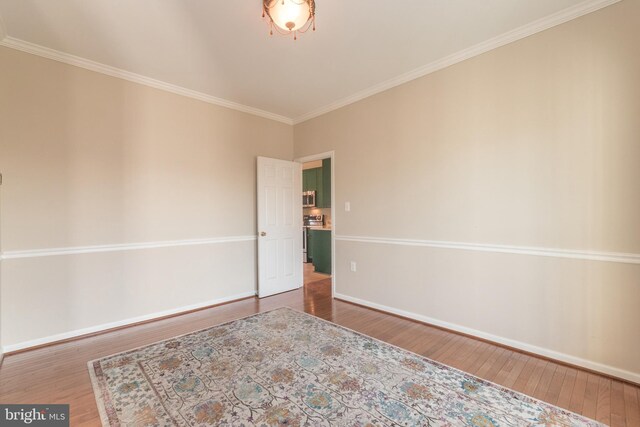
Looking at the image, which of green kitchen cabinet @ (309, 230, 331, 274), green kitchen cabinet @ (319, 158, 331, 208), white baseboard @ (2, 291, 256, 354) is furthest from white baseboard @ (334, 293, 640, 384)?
green kitchen cabinet @ (319, 158, 331, 208)

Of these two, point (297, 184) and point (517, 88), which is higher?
point (517, 88)

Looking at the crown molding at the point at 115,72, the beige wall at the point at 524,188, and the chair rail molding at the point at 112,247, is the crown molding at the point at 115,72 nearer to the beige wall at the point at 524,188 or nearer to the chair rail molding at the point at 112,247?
the chair rail molding at the point at 112,247

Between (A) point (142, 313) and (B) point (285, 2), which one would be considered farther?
(A) point (142, 313)

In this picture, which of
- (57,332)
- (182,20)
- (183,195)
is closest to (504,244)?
(182,20)

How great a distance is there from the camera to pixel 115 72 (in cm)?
295

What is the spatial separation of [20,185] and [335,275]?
349 cm

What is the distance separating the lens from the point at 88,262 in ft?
9.23

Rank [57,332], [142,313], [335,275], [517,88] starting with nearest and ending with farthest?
1. [517,88]
2. [57,332]
3. [142,313]
4. [335,275]

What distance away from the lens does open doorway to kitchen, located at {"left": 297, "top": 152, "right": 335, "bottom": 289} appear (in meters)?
5.35

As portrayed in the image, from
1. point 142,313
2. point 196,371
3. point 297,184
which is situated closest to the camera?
point 196,371

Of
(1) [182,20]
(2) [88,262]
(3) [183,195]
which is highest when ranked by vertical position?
(1) [182,20]

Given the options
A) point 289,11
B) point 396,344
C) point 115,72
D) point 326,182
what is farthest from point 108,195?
point 326,182

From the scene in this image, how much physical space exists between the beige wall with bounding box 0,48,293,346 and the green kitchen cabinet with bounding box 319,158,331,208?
214 cm

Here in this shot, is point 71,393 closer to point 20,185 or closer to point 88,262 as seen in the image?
point 88,262
